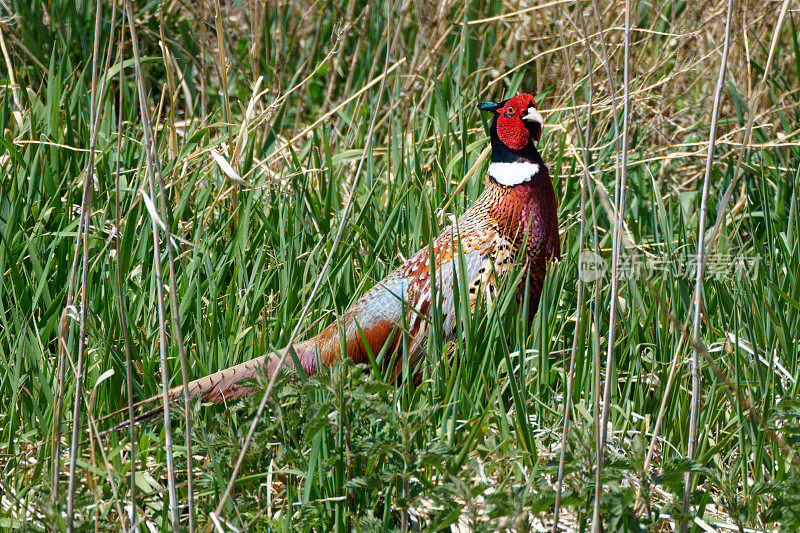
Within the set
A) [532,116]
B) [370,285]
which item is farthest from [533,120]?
[370,285]

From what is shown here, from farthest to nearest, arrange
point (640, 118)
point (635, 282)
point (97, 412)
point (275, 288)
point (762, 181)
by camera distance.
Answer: point (640, 118)
point (762, 181)
point (275, 288)
point (635, 282)
point (97, 412)

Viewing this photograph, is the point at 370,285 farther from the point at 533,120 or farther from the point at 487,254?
the point at 533,120

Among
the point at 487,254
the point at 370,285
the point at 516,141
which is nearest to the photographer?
the point at 487,254

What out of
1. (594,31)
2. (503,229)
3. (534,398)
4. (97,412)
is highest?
(594,31)

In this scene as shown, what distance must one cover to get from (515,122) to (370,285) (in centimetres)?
73

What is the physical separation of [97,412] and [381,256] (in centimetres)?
123

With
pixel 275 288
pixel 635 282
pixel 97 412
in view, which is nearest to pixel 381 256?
pixel 275 288

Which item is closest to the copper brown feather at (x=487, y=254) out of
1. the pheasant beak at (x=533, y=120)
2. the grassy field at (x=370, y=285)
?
the pheasant beak at (x=533, y=120)

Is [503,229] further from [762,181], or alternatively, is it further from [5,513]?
[5,513]

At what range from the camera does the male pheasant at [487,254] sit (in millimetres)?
2465

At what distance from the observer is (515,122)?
8.79ft

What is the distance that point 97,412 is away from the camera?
6.84 feet

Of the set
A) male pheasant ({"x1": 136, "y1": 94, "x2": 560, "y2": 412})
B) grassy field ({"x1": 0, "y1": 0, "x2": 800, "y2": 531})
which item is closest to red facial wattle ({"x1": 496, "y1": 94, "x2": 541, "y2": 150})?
male pheasant ({"x1": 136, "y1": 94, "x2": 560, "y2": 412})

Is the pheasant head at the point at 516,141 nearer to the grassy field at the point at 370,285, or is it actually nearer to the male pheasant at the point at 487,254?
the male pheasant at the point at 487,254
